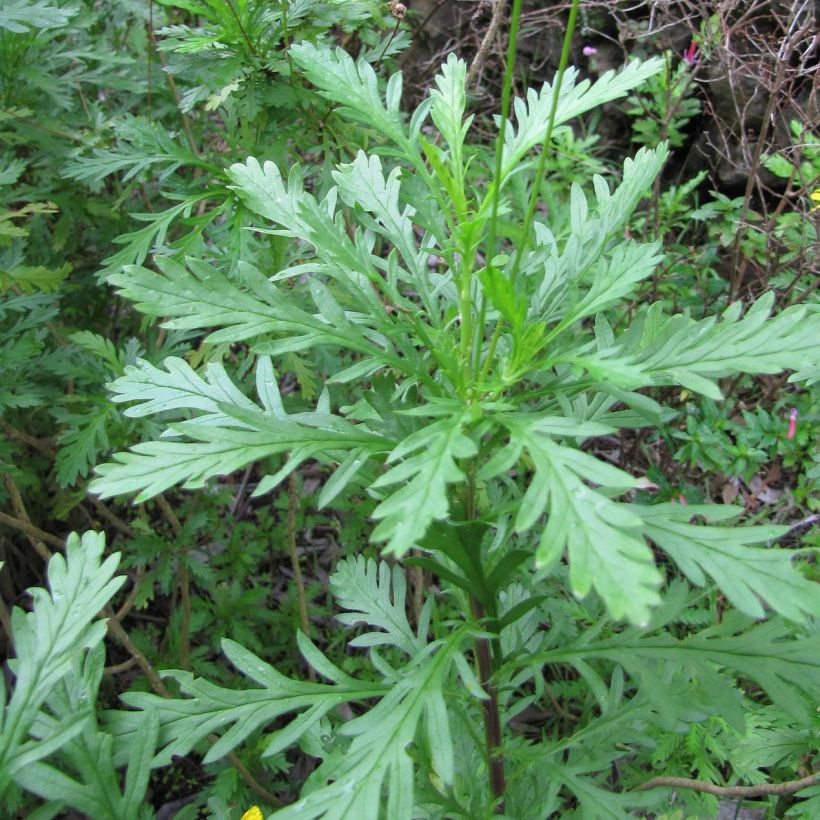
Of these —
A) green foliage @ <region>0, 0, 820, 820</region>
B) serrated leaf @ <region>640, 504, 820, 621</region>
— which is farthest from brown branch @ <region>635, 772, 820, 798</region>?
serrated leaf @ <region>640, 504, 820, 621</region>

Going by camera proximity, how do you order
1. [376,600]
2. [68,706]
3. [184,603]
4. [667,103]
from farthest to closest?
[667,103] < [184,603] < [376,600] < [68,706]

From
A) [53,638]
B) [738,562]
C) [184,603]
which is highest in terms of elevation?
[738,562]

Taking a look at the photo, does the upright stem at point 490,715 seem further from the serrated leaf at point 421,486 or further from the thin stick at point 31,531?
the thin stick at point 31,531

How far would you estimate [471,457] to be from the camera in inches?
51.9

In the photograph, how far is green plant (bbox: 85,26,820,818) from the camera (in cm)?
111

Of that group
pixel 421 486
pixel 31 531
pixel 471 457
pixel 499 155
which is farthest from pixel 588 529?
pixel 31 531

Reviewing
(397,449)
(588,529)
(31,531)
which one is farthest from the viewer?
(31,531)

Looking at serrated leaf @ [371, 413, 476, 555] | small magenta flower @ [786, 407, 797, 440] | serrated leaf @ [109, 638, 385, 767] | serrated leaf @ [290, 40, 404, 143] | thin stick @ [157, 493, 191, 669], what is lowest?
thin stick @ [157, 493, 191, 669]

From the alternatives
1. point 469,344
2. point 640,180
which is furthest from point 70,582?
point 640,180

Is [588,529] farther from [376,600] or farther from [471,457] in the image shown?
[376,600]

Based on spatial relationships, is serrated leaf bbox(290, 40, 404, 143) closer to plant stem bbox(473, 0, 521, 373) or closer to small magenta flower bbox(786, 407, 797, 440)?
plant stem bbox(473, 0, 521, 373)

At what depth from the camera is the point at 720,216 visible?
346cm

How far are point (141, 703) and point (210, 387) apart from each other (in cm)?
57

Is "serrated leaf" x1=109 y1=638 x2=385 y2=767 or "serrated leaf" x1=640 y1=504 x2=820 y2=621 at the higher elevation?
"serrated leaf" x1=640 y1=504 x2=820 y2=621
